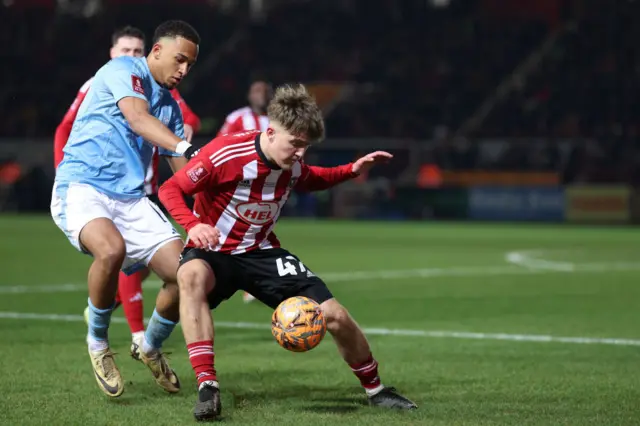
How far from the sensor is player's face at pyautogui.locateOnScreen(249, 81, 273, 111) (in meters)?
12.8

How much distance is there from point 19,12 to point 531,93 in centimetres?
1847

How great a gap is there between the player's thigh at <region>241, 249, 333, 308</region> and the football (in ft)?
0.59

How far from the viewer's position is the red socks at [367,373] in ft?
19.6

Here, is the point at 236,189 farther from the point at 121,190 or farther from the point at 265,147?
the point at 121,190

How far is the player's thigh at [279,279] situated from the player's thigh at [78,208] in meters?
0.82

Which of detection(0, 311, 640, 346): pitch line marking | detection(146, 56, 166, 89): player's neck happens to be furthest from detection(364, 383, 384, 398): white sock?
detection(0, 311, 640, 346): pitch line marking

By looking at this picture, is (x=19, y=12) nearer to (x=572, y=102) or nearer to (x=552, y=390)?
(x=572, y=102)

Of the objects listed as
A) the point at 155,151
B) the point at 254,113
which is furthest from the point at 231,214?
the point at 254,113

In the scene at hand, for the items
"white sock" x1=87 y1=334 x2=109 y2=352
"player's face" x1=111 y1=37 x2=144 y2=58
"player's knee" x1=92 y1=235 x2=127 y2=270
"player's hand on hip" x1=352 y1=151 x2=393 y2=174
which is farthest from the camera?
"player's face" x1=111 y1=37 x2=144 y2=58

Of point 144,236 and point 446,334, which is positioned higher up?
point 144,236

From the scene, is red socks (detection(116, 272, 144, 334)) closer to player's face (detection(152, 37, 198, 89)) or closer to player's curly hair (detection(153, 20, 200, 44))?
player's face (detection(152, 37, 198, 89))

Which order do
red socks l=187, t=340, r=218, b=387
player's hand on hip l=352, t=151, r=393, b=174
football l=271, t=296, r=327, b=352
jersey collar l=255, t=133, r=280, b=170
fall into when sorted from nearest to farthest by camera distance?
red socks l=187, t=340, r=218, b=387 → football l=271, t=296, r=327, b=352 → jersey collar l=255, t=133, r=280, b=170 → player's hand on hip l=352, t=151, r=393, b=174

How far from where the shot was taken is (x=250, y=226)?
19.6 feet

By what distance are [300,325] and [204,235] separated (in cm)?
68
